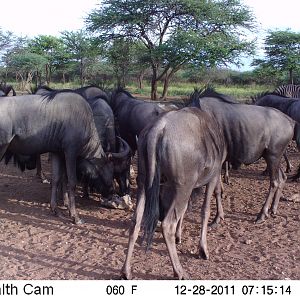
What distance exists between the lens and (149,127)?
4.22 metres

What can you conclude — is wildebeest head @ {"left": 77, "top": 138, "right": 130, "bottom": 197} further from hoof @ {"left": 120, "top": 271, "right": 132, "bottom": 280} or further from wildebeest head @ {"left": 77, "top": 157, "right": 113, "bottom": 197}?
hoof @ {"left": 120, "top": 271, "right": 132, "bottom": 280}

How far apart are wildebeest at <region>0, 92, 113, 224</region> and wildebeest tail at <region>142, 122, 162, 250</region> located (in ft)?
7.32

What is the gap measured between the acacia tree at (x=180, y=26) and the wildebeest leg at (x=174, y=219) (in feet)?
69.0

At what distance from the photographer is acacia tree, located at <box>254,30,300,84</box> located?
26422mm

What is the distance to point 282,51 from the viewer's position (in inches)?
1072

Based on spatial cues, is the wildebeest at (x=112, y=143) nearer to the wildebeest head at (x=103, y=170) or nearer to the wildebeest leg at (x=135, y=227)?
the wildebeest head at (x=103, y=170)

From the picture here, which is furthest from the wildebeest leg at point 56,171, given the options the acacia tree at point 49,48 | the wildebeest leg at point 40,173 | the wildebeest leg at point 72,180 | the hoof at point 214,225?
the acacia tree at point 49,48

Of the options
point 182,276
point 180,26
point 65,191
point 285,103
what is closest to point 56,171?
Result: point 65,191

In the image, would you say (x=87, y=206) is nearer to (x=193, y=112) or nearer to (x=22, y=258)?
(x=22, y=258)

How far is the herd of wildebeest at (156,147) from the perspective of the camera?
4.16m

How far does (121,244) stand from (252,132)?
2.58 meters

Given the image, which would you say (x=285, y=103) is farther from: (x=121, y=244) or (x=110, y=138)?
(x=121, y=244)
